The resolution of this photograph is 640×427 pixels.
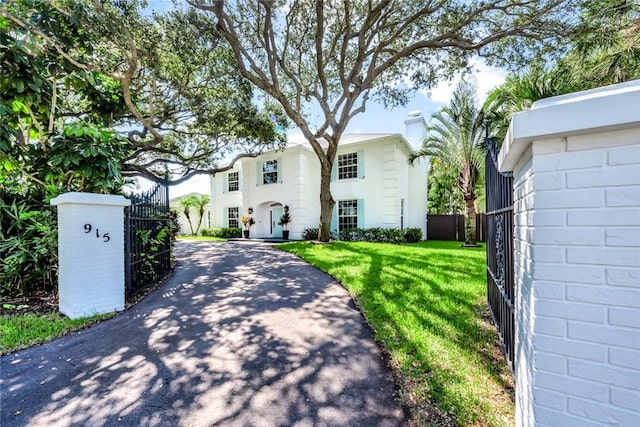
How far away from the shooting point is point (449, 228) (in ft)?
54.9

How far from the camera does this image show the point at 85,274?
4344 millimetres

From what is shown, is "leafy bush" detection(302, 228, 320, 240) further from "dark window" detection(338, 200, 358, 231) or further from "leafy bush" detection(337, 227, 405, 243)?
"leafy bush" detection(337, 227, 405, 243)

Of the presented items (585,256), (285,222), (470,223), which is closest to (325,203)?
(285,222)

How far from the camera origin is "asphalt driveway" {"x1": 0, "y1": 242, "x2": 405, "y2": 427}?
2295mm

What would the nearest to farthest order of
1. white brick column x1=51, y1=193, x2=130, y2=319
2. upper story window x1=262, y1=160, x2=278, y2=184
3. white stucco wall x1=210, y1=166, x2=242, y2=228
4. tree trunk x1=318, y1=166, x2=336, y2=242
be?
white brick column x1=51, y1=193, x2=130, y2=319, tree trunk x1=318, y1=166, x2=336, y2=242, upper story window x1=262, y1=160, x2=278, y2=184, white stucco wall x1=210, y1=166, x2=242, y2=228

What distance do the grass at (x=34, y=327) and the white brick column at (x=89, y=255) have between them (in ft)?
0.53

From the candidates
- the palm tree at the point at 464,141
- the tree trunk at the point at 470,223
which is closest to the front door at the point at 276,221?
the palm tree at the point at 464,141

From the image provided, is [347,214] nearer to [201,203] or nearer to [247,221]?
[247,221]

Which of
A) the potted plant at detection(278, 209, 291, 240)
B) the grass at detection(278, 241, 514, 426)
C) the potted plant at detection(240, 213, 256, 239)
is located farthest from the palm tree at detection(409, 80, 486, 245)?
the potted plant at detection(240, 213, 256, 239)

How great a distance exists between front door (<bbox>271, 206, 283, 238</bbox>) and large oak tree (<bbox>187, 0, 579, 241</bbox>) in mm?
6085

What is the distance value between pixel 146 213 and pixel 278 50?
825 cm

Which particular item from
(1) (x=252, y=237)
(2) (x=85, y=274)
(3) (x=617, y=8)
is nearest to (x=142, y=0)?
(2) (x=85, y=274)

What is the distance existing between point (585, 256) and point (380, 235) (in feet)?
41.5

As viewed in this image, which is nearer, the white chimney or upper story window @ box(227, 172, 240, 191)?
the white chimney
